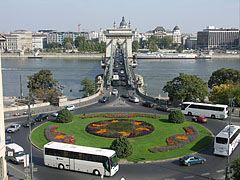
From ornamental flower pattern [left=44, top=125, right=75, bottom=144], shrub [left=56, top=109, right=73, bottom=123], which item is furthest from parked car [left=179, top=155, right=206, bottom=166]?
shrub [left=56, top=109, right=73, bottom=123]

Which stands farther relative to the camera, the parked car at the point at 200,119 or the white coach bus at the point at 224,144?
the parked car at the point at 200,119

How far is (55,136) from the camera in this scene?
982 inches

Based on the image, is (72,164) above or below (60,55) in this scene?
below

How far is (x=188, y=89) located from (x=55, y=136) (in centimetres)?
1790

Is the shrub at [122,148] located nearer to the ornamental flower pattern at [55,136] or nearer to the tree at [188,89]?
the ornamental flower pattern at [55,136]

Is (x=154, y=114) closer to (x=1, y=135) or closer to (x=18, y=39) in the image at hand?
(x=1, y=135)

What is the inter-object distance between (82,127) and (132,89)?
2331cm

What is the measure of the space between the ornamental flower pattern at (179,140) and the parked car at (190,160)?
2.54 metres

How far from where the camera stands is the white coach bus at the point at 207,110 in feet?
101

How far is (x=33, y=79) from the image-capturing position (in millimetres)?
46625

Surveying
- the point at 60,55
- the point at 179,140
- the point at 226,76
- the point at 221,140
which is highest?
the point at 60,55

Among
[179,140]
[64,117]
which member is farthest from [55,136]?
[179,140]

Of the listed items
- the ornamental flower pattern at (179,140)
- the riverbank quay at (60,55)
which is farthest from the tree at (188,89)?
the riverbank quay at (60,55)

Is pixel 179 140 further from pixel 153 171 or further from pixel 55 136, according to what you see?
pixel 55 136
